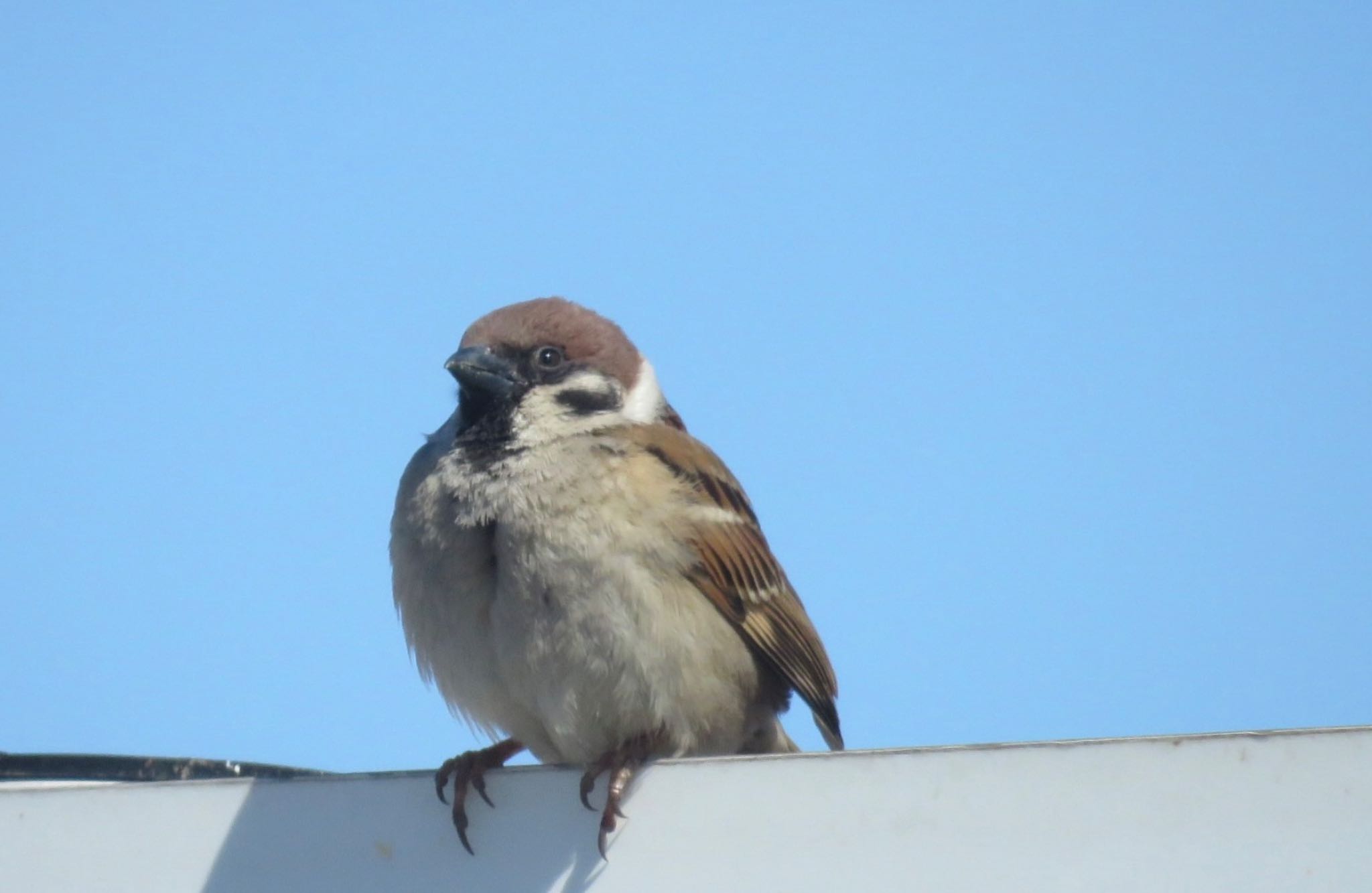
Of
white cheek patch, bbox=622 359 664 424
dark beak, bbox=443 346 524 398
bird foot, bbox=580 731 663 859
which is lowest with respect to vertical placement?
bird foot, bbox=580 731 663 859

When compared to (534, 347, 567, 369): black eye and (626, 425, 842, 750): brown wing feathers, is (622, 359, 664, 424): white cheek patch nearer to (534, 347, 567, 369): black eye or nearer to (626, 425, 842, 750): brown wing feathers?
(626, 425, 842, 750): brown wing feathers

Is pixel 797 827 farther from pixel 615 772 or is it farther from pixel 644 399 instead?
pixel 644 399

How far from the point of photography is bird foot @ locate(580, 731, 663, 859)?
204cm

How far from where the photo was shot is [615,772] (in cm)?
242

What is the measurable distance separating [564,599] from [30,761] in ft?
3.00

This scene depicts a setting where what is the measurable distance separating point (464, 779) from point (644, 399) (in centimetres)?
135

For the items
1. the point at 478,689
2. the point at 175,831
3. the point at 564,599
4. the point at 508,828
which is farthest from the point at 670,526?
the point at 175,831

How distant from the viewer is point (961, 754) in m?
1.93

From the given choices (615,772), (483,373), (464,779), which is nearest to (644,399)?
(483,373)

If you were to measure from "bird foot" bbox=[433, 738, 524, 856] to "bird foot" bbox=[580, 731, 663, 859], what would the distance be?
146mm

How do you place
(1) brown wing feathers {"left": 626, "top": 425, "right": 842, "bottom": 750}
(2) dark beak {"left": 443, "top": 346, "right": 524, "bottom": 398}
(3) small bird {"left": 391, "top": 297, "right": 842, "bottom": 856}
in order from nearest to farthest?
(3) small bird {"left": 391, "top": 297, "right": 842, "bottom": 856} → (1) brown wing feathers {"left": 626, "top": 425, "right": 842, "bottom": 750} → (2) dark beak {"left": 443, "top": 346, "right": 524, "bottom": 398}

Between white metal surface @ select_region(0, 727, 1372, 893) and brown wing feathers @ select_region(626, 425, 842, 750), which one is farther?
brown wing feathers @ select_region(626, 425, 842, 750)

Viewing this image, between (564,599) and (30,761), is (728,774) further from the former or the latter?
(30,761)

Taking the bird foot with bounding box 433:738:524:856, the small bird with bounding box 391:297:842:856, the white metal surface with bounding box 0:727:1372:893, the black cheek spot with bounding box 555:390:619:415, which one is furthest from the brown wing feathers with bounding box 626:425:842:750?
the white metal surface with bounding box 0:727:1372:893
